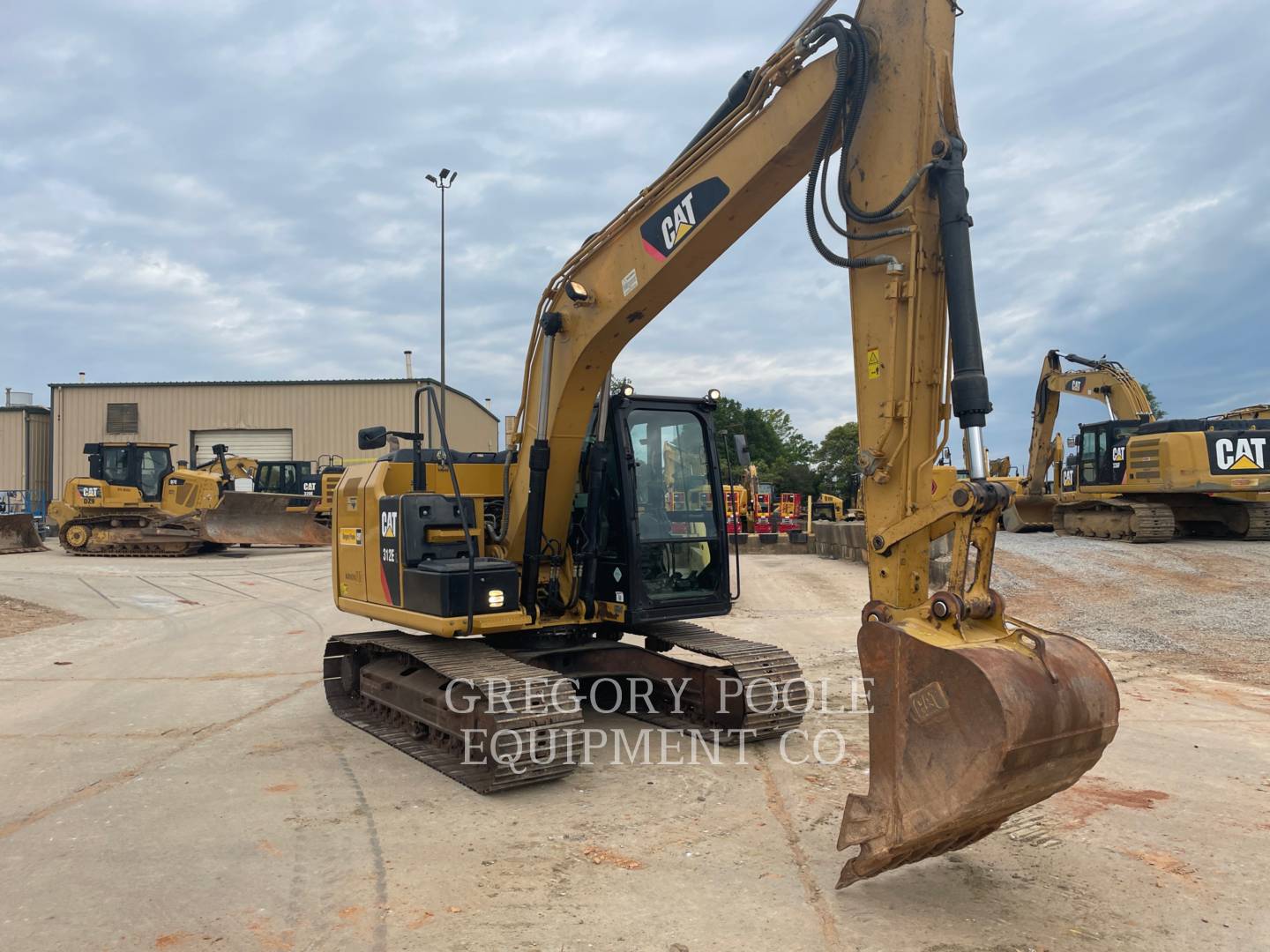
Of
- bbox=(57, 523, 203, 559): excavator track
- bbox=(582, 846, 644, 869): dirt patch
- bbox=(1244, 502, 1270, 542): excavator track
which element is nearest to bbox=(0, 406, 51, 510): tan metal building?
bbox=(57, 523, 203, 559): excavator track

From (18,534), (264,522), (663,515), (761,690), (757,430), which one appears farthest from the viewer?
(757,430)

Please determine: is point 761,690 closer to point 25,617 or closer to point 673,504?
point 673,504

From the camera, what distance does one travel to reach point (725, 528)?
688cm

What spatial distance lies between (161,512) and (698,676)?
21247mm

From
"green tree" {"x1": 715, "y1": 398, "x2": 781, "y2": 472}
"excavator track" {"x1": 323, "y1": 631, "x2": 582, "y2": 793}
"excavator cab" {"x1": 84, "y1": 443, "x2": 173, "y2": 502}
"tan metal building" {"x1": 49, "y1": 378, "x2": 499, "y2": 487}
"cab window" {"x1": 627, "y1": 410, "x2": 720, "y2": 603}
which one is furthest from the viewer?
"green tree" {"x1": 715, "y1": 398, "x2": 781, "y2": 472}

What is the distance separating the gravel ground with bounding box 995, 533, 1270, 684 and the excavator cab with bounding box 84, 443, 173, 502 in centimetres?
2054

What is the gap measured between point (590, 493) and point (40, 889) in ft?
12.7

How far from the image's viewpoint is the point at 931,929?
3.69 meters

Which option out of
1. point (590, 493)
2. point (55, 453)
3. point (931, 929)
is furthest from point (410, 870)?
point (55, 453)

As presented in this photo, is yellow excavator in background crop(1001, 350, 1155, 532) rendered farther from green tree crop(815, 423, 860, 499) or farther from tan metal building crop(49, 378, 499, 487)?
green tree crop(815, 423, 860, 499)

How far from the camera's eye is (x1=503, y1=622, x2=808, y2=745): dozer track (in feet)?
21.4

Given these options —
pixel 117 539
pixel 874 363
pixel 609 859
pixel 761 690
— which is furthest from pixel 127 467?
pixel 874 363

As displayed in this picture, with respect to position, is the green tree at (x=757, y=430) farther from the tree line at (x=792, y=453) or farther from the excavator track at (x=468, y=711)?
the excavator track at (x=468, y=711)

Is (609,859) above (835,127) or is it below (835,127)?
below
